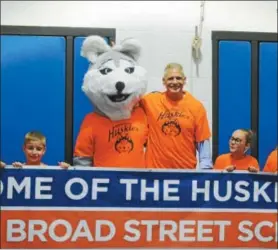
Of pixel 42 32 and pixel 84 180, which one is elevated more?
pixel 42 32

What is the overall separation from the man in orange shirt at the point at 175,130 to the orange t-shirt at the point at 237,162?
0.61 ft

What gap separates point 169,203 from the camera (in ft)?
10.2

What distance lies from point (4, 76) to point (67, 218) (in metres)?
1.35

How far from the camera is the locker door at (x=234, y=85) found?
4125 mm

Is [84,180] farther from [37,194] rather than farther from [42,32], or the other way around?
[42,32]

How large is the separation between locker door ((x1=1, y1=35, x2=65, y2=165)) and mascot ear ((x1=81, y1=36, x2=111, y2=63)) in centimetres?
60

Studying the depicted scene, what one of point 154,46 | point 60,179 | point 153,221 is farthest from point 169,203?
point 154,46

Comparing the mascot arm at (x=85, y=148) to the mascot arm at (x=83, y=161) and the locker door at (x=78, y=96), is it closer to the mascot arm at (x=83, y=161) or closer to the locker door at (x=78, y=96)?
the mascot arm at (x=83, y=161)

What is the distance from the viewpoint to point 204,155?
11.4ft

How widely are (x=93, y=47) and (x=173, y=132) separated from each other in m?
0.69

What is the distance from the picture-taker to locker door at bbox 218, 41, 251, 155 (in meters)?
4.12

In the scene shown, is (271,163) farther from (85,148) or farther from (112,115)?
(85,148)

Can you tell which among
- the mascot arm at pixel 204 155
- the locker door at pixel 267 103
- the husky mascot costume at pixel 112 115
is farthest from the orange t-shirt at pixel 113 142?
the locker door at pixel 267 103

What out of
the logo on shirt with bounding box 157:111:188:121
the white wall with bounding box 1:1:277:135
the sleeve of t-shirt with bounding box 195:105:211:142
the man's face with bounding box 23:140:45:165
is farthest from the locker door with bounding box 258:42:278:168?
the man's face with bounding box 23:140:45:165
